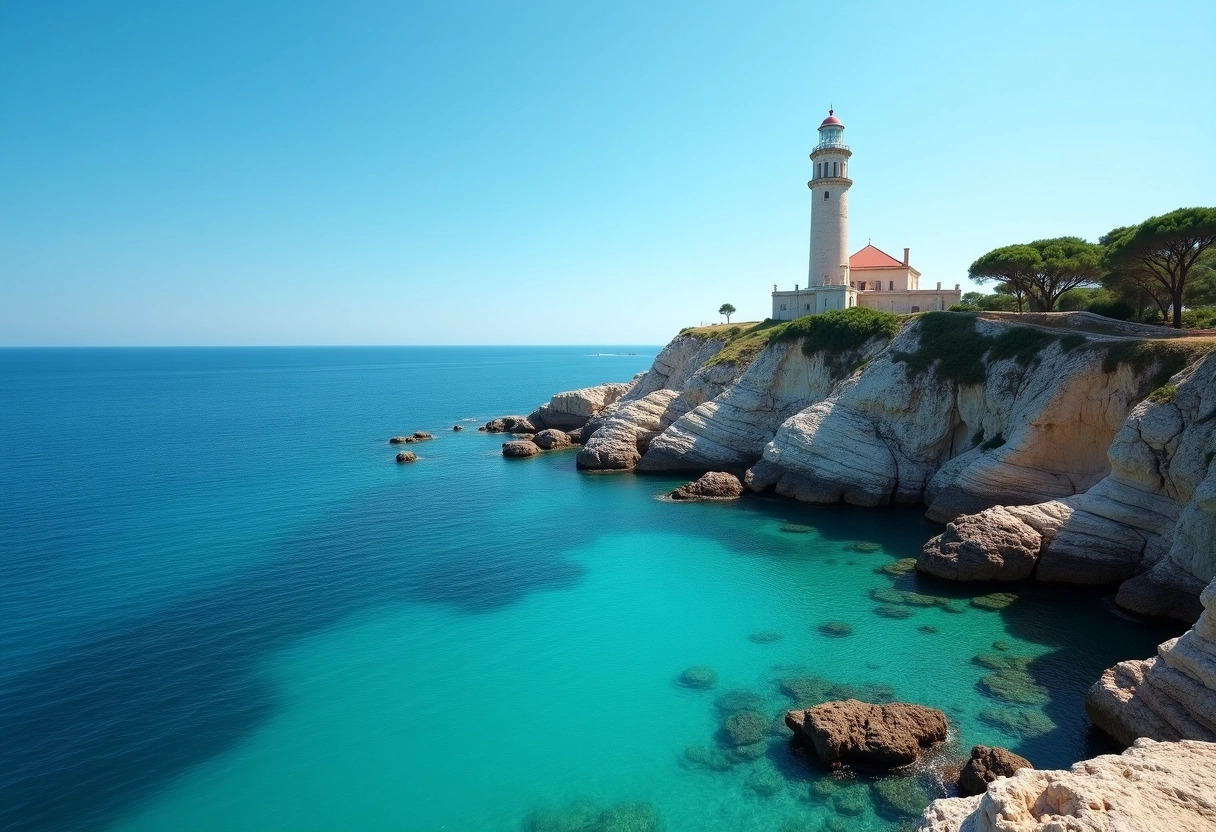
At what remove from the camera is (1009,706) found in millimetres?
16844

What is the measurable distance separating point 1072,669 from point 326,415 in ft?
257

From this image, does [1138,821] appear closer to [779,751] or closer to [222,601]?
[779,751]

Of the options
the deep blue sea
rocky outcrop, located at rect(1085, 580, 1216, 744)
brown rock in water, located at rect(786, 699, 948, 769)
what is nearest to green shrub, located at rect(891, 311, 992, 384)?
the deep blue sea

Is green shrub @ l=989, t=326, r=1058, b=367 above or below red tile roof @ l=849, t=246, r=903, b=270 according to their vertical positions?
below

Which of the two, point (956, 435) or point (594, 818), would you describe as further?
point (956, 435)

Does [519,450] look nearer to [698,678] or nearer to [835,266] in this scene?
[835,266]

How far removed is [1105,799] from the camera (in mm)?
8680

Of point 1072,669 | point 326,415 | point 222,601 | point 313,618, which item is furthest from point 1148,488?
point 326,415

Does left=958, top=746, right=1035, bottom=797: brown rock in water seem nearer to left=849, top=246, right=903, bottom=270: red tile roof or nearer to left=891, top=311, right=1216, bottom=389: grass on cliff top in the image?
left=891, top=311, right=1216, bottom=389: grass on cliff top

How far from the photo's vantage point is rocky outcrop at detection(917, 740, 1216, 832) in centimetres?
841

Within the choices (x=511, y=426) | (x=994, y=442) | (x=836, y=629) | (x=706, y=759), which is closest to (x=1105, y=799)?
(x=706, y=759)

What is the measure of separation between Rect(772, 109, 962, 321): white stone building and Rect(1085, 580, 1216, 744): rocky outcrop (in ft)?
138

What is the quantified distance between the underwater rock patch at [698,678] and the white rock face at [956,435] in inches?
722

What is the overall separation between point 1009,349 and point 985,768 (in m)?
27.4
